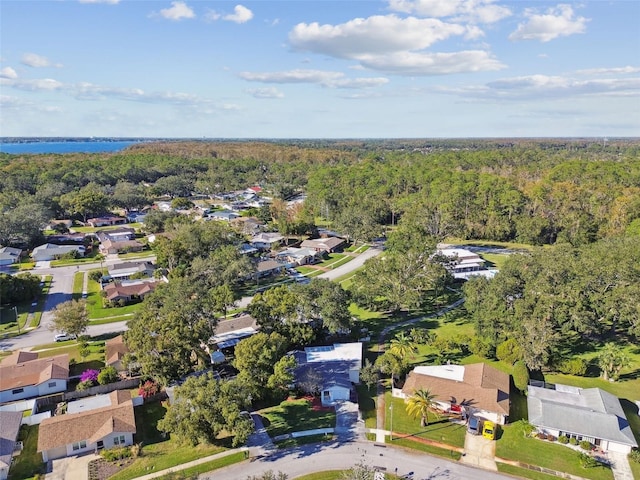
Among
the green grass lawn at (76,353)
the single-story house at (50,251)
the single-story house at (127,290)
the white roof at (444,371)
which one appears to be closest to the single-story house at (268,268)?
the single-story house at (127,290)

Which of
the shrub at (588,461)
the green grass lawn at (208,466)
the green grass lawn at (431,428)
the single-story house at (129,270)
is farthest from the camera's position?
the single-story house at (129,270)

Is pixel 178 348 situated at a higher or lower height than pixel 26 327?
higher

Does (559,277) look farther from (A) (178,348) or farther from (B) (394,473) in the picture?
(A) (178,348)

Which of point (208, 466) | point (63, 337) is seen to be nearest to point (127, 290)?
point (63, 337)

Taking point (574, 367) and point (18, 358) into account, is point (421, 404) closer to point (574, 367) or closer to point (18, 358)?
point (574, 367)

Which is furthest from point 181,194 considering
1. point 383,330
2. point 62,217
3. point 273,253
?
point 383,330

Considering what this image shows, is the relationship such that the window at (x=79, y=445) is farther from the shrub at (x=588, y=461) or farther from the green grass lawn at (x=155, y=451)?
the shrub at (x=588, y=461)
